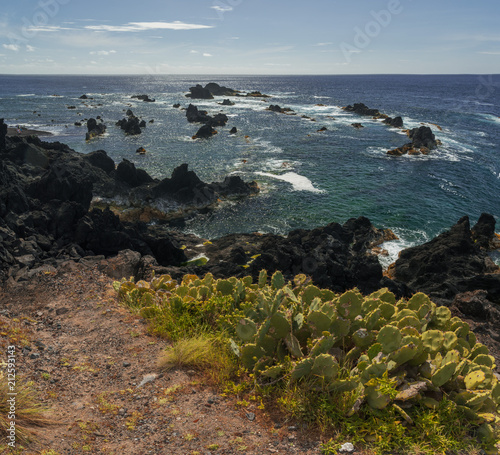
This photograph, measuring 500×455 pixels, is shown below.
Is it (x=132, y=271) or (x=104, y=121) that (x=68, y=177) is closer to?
(x=132, y=271)

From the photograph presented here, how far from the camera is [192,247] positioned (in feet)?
86.2

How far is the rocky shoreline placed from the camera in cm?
1631

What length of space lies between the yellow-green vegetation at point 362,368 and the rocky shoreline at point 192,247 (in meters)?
7.49

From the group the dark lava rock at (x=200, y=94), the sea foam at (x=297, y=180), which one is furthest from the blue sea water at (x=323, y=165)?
the dark lava rock at (x=200, y=94)

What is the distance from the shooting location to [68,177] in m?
28.4

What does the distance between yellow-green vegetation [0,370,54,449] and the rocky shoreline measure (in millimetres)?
8473

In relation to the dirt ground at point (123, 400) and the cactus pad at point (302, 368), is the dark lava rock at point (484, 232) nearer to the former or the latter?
the cactus pad at point (302, 368)

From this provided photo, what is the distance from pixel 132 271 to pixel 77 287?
305 centimetres

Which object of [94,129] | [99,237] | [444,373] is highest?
[94,129]

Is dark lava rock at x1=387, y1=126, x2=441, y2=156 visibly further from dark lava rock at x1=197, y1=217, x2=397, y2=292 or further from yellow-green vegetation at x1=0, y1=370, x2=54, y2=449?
yellow-green vegetation at x1=0, y1=370, x2=54, y2=449

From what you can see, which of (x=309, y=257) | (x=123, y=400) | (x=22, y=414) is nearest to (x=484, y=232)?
(x=309, y=257)

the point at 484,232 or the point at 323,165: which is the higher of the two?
the point at 323,165

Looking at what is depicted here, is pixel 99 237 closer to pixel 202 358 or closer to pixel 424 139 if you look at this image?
pixel 202 358

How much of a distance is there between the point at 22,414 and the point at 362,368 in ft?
18.5
